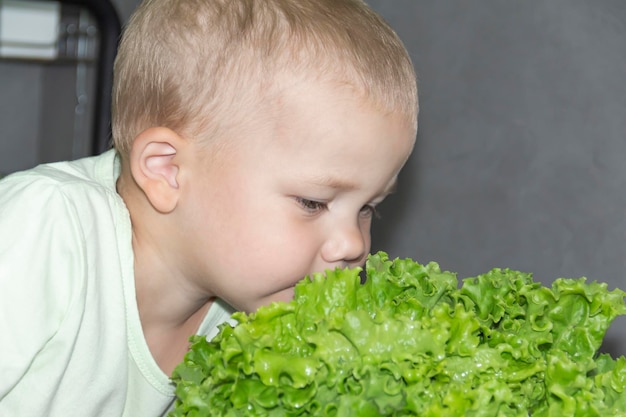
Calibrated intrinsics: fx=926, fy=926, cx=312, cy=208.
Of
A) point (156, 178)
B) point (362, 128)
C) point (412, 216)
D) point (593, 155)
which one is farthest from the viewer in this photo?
point (412, 216)

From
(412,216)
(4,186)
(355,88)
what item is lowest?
(412,216)

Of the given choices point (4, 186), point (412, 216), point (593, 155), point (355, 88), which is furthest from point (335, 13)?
point (412, 216)

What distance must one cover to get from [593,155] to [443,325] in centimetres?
122

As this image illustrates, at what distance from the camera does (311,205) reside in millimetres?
1176

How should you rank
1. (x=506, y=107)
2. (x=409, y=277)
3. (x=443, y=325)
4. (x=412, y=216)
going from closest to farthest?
(x=443, y=325)
(x=409, y=277)
(x=506, y=107)
(x=412, y=216)

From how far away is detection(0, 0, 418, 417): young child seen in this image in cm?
115

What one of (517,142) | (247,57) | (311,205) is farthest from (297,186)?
(517,142)

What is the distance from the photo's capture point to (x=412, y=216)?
94.0 inches

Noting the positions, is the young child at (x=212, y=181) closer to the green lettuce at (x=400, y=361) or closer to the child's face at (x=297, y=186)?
the child's face at (x=297, y=186)

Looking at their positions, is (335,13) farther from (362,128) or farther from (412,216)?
(412,216)

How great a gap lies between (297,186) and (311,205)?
0.04m

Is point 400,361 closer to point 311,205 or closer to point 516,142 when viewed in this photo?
point 311,205

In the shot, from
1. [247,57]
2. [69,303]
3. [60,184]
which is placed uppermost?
[247,57]

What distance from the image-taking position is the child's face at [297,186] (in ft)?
3.76
